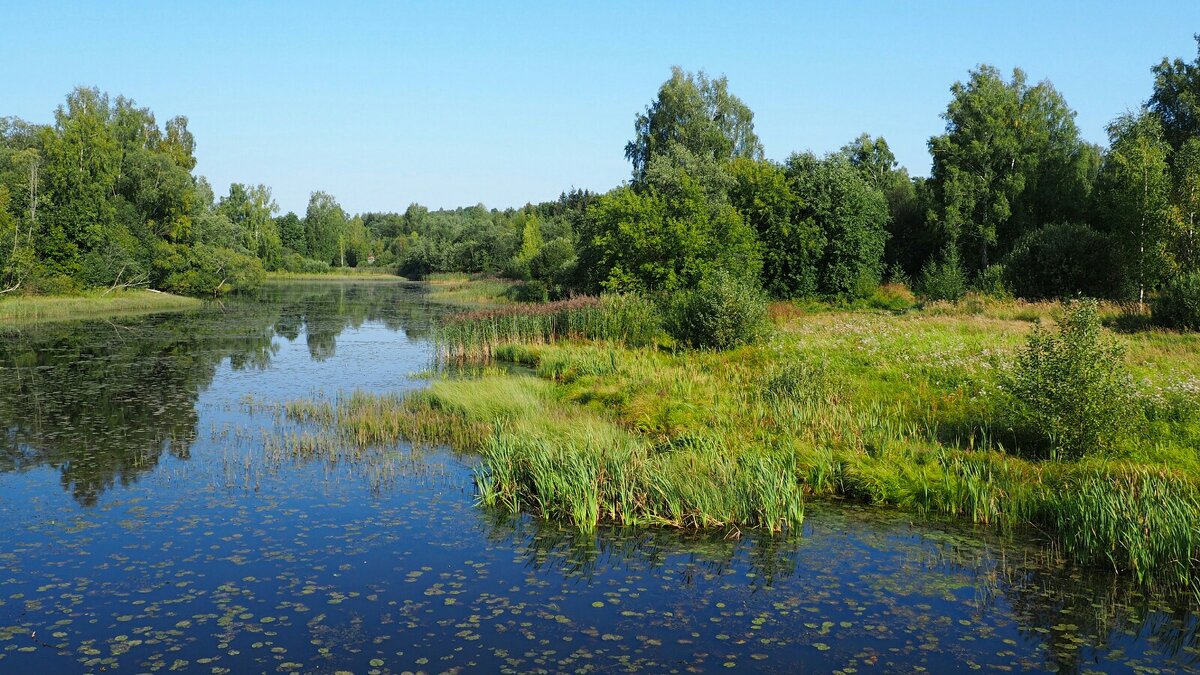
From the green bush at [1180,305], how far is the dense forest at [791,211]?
0.10 m

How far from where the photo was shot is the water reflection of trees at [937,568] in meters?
8.46

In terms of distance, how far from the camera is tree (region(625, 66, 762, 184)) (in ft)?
185

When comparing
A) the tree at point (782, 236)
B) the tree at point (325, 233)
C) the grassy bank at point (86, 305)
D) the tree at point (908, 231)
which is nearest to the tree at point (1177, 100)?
the tree at point (908, 231)

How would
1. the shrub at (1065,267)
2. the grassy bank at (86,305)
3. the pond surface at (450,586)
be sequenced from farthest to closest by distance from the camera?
the grassy bank at (86,305) < the shrub at (1065,267) < the pond surface at (450,586)

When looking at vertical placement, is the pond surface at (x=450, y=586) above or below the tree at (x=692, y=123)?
below

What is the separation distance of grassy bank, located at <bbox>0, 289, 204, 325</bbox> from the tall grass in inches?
902

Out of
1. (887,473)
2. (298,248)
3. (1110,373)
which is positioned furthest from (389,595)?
(298,248)

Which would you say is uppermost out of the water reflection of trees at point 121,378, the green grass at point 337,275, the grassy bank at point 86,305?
the green grass at point 337,275

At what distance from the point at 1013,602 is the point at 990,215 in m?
44.9

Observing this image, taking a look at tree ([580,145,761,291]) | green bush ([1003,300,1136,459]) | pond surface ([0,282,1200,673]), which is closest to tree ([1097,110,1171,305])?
tree ([580,145,761,291])

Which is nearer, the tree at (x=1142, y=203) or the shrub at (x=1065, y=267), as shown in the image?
the tree at (x=1142, y=203)

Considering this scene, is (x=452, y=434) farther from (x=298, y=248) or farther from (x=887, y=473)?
(x=298, y=248)

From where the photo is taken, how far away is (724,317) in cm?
2519

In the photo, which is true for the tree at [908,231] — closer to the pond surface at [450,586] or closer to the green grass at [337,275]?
the pond surface at [450,586]
